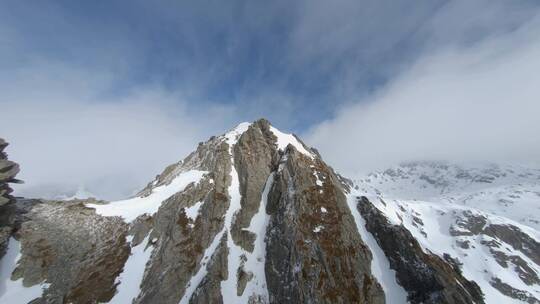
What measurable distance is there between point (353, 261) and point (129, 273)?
42.7 m

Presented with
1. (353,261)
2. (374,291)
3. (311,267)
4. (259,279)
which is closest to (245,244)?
(259,279)

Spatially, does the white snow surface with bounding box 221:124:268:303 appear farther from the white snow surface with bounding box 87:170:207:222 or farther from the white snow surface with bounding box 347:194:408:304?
the white snow surface with bounding box 347:194:408:304

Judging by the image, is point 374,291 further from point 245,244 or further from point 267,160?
point 267,160

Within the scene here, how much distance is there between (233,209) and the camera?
247ft

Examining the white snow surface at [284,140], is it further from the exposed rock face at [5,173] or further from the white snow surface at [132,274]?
the exposed rock face at [5,173]

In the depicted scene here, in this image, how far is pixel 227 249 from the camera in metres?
66.6

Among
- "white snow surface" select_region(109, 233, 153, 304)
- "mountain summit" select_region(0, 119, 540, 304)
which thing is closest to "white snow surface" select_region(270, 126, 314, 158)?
"mountain summit" select_region(0, 119, 540, 304)

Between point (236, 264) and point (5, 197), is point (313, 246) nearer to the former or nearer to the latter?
point (236, 264)

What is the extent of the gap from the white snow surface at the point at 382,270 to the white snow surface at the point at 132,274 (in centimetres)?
4390

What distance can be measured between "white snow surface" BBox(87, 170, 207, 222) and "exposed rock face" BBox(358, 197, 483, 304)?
4390cm

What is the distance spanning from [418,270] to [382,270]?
21.3ft

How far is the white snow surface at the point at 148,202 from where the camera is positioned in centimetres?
7150

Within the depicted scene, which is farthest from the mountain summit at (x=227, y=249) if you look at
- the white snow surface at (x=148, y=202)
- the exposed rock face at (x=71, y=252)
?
the white snow surface at (x=148, y=202)

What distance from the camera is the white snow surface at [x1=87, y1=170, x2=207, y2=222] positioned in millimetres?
71500
